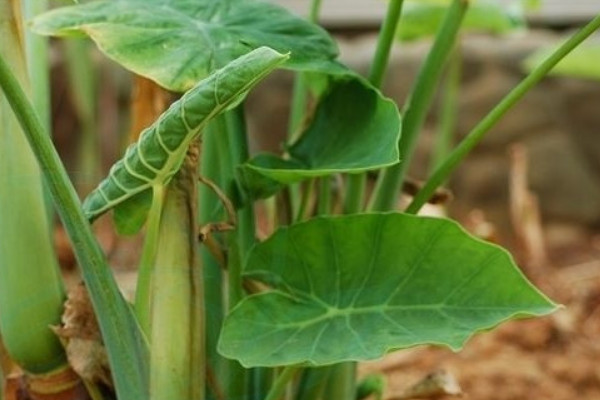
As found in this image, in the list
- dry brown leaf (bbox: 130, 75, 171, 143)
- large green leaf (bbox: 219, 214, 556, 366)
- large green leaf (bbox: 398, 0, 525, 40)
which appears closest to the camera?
large green leaf (bbox: 219, 214, 556, 366)

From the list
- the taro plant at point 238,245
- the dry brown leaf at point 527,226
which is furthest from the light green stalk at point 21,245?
the dry brown leaf at point 527,226

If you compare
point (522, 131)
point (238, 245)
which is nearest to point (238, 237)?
point (238, 245)

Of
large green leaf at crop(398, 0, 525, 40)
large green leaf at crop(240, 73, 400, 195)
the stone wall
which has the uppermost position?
large green leaf at crop(240, 73, 400, 195)

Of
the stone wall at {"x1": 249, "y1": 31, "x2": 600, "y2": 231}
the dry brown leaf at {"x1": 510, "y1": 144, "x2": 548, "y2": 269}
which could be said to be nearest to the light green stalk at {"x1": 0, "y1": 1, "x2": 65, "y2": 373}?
the dry brown leaf at {"x1": 510, "y1": 144, "x2": 548, "y2": 269}

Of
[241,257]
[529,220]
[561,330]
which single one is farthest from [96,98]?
[241,257]

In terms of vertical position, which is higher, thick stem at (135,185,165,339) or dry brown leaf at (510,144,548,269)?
thick stem at (135,185,165,339)

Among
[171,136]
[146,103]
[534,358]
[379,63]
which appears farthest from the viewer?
[534,358]

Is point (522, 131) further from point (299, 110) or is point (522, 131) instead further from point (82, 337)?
point (82, 337)

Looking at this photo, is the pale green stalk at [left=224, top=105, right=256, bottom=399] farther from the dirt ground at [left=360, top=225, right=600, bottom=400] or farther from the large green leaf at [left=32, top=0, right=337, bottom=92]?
the dirt ground at [left=360, top=225, right=600, bottom=400]
